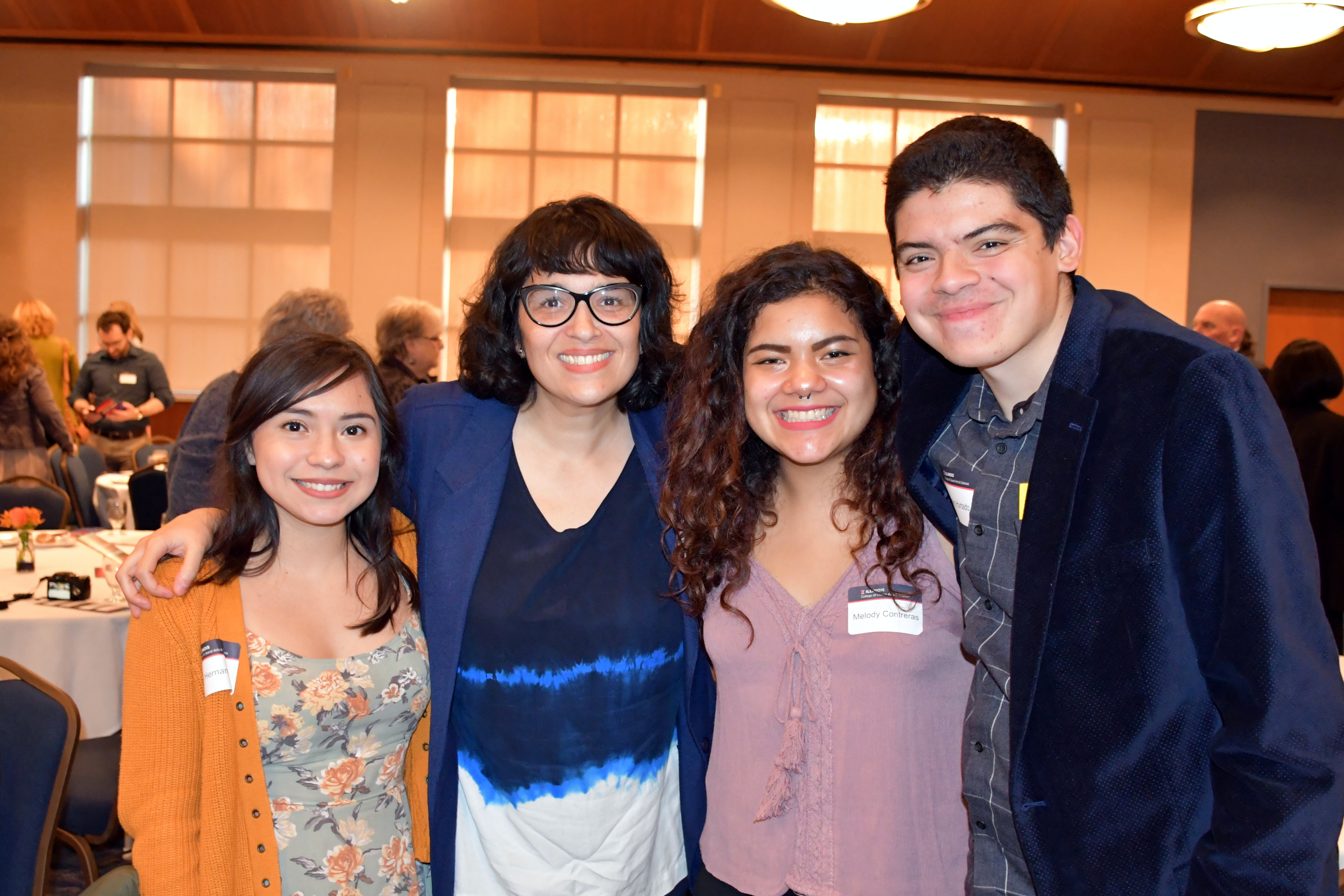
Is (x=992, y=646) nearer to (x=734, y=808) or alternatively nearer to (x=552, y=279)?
(x=734, y=808)

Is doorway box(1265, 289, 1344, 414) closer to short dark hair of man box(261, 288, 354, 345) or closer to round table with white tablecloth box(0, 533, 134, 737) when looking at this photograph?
short dark hair of man box(261, 288, 354, 345)

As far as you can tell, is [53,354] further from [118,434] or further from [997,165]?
[997,165]

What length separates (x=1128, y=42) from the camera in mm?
8859

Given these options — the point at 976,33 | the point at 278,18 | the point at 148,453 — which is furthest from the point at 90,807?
the point at 976,33

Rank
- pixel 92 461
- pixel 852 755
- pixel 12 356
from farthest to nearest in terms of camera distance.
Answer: pixel 92 461, pixel 12 356, pixel 852 755

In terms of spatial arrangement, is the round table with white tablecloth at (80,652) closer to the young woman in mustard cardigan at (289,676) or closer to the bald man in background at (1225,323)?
the young woman in mustard cardigan at (289,676)

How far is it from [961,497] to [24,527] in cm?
354

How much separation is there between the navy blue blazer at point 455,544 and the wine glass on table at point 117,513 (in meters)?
3.37

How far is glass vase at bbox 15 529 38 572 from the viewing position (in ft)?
11.8

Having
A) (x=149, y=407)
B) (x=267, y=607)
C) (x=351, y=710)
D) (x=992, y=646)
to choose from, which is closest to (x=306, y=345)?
(x=267, y=607)

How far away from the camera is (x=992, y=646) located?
1.52 m

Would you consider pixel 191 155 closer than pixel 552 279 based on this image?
No

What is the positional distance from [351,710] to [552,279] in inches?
35.2

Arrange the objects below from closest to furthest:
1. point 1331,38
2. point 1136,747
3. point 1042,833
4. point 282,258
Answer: point 1136,747 → point 1042,833 → point 1331,38 → point 282,258
